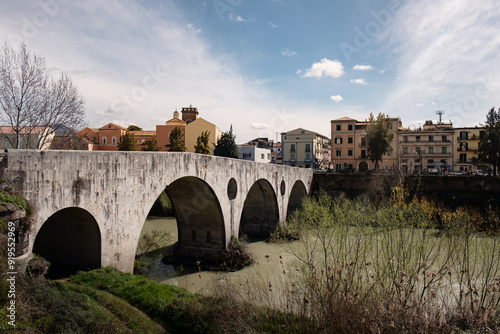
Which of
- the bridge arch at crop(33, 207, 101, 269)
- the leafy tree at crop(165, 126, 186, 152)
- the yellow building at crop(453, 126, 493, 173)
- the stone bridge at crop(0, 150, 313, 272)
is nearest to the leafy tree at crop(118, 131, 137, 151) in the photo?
the leafy tree at crop(165, 126, 186, 152)

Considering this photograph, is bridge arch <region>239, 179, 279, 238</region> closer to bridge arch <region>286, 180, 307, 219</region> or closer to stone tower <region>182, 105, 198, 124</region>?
bridge arch <region>286, 180, 307, 219</region>

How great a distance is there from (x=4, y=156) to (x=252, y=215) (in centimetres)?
1845

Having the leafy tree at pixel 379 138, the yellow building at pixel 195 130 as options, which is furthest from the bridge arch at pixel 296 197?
the yellow building at pixel 195 130

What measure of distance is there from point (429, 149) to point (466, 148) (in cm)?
470

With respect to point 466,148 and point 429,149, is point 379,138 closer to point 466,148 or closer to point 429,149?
point 429,149

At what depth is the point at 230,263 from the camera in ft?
51.5

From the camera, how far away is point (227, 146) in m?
38.2

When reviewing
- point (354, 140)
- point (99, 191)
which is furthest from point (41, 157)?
point (354, 140)

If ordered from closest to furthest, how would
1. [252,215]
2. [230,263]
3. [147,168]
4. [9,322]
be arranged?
1. [9,322]
2. [147,168]
3. [230,263]
4. [252,215]

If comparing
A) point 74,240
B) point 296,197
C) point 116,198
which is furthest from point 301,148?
point 74,240

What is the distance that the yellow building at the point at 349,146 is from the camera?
41.0 metres

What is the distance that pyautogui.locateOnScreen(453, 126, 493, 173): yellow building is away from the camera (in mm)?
39312

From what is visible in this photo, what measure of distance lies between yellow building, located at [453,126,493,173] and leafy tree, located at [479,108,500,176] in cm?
904

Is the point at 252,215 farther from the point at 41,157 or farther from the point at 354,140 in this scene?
the point at 354,140
